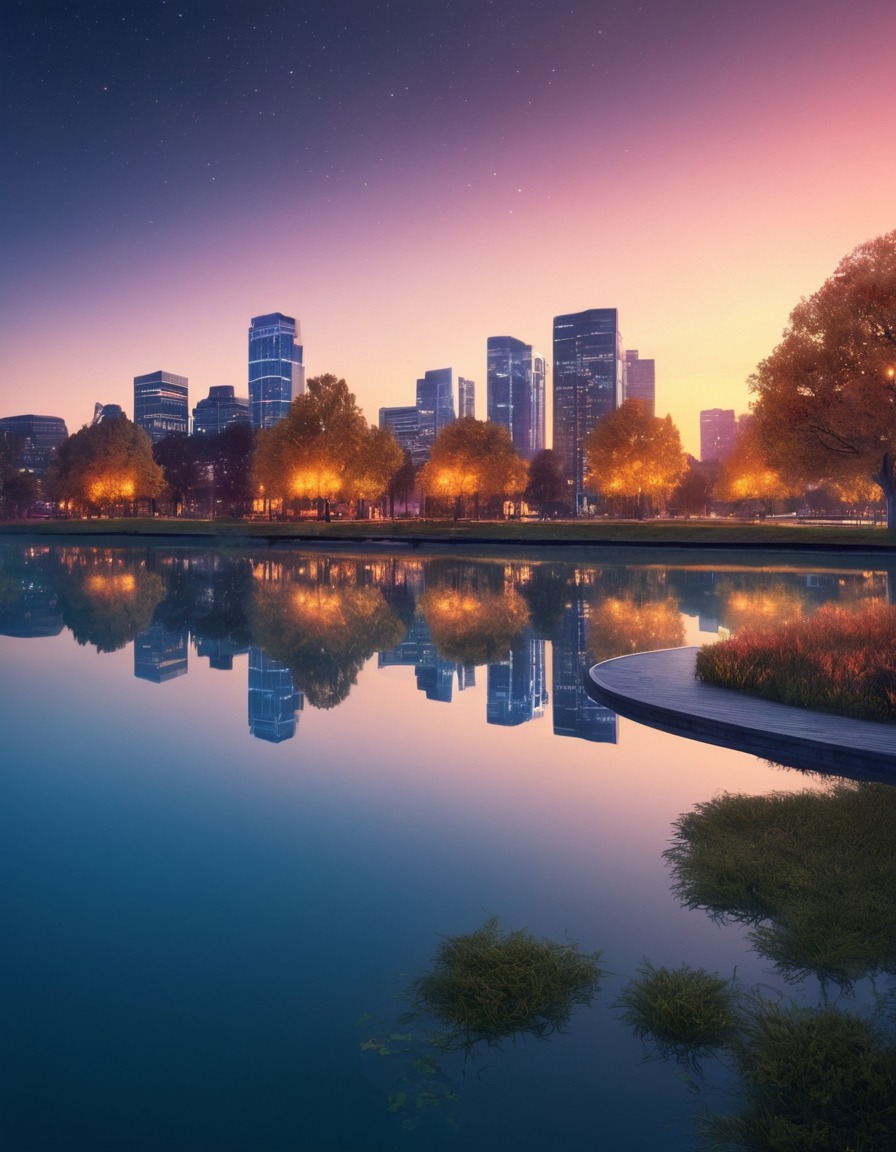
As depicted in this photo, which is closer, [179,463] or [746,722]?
[746,722]

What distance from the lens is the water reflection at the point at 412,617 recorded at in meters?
13.8

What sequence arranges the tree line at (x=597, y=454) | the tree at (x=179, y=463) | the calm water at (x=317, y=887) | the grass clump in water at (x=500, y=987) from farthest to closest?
the tree at (x=179, y=463), the tree line at (x=597, y=454), the grass clump in water at (x=500, y=987), the calm water at (x=317, y=887)

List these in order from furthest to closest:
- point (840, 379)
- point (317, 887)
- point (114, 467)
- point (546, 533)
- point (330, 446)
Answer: point (114, 467) < point (330, 446) < point (546, 533) < point (840, 379) < point (317, 887)

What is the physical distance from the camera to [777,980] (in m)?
5.04

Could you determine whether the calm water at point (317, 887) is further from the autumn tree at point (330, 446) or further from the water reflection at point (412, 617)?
the autumn tree at point (330, 446)

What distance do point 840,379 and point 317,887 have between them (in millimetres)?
46196

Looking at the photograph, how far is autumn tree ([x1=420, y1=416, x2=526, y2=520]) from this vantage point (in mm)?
84438

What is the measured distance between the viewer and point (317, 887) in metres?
6.49

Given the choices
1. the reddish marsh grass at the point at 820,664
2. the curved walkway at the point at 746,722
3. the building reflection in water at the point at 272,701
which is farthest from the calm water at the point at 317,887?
the reddish marsh grass at the point at 820,664

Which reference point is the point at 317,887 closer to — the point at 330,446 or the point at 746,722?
the point at 746,722

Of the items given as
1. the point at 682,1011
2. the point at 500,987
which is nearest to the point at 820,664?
the point at 682,1011

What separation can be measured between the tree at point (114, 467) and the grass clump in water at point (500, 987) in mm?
102548

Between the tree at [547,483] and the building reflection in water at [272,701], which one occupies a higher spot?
the tree at [547,483]

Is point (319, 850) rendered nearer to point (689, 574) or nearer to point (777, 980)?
point (777, 980)
